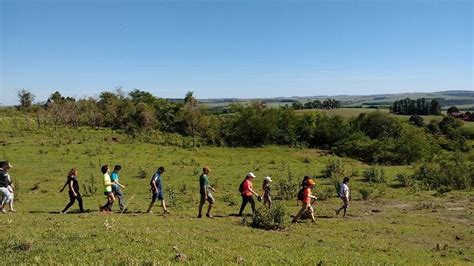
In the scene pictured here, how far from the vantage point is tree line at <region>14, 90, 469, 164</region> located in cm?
6172

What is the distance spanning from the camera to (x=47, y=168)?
3253cm

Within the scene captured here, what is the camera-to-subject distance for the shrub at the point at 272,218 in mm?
16156

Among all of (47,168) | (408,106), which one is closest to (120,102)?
(47,168)

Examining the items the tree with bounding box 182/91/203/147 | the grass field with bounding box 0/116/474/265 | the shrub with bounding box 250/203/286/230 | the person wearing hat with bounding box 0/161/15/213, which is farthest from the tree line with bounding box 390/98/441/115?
the person wearing hat with bounding box 0/161/15/213

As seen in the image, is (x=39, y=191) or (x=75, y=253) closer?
(x=75, y=253)

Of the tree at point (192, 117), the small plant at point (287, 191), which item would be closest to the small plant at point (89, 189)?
the small plant at point (287, 191)

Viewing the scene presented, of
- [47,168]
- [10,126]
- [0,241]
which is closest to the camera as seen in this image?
[0,241]

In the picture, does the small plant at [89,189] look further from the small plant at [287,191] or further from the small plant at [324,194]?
the small plant at [324,194]

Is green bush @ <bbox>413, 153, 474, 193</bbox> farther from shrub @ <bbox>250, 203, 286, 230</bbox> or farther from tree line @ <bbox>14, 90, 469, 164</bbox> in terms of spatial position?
tree line @ <bbox>14, 90, 469, 164</bbox>

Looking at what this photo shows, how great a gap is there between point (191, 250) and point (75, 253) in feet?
7.65

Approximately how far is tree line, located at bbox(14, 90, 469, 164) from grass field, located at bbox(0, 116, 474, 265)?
68.0ft

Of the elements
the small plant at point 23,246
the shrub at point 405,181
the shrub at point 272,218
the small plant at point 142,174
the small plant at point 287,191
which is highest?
the small plant at point 23,246

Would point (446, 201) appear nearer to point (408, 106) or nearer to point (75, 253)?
point (75, 253)

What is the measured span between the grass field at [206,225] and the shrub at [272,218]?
0.45 meters
